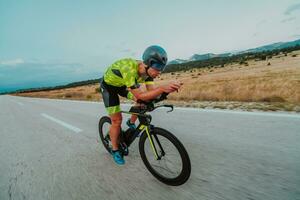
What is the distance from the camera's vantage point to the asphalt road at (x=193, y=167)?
8.35 ft

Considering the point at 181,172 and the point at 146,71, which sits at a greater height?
the point at 146,71

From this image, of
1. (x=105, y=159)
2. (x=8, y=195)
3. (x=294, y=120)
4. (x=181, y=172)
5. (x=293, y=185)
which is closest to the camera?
(x=293, y=185)

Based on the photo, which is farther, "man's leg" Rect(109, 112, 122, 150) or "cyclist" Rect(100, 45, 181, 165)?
"man's leg" Rect(109, 112, 122, 150)

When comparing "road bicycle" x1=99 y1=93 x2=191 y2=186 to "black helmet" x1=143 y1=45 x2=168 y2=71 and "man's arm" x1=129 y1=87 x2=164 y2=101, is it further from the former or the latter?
"black helmet" x1=143 y1=45 x2=168 y2=71

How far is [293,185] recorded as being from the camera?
241 centimetres

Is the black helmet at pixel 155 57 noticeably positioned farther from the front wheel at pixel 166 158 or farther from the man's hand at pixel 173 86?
the front wheel at pixel 166 158

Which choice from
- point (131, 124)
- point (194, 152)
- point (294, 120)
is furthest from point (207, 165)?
point (294, 120)

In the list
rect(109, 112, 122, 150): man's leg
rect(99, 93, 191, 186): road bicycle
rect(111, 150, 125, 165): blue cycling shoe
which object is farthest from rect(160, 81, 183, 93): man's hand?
rect(111, 150, 125, 165): blue cycling shoe

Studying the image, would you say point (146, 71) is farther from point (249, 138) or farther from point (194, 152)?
point (249, 138)

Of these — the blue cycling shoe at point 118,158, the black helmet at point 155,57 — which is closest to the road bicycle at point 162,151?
the black helmet at point 155,57

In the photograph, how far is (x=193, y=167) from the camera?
10.3ft

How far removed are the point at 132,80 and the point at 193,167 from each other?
4.94 ft

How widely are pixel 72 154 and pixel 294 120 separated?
4.83 metres

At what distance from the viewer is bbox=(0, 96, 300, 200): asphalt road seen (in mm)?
2545
